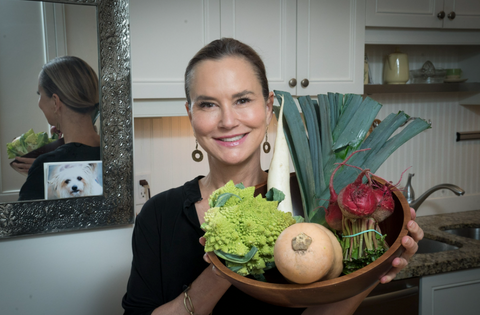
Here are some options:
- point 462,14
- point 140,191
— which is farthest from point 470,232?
point 140,191

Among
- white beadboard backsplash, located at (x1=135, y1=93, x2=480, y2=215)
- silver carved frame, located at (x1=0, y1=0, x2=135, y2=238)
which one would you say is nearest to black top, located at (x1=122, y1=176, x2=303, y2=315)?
silver carved frame, located at (x1=0, y1=0, x2=135, y2=238)

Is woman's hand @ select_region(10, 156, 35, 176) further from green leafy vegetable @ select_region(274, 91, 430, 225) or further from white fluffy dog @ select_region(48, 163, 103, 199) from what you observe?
green leafy vegetable @ select_region(274, 91, 430, 225)

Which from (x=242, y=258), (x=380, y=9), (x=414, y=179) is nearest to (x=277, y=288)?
(x=242, y=258)

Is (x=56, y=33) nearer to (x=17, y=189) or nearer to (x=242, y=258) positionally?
(x=17, y=189)

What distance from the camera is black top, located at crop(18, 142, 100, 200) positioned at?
1363mm

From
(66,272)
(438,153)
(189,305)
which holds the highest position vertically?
(438,153)

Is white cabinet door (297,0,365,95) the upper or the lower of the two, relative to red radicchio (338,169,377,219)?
upper

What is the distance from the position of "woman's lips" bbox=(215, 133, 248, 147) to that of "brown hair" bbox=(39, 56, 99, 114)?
25.7 inches

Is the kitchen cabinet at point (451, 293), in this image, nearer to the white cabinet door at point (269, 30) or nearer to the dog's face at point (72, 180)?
the white cabinet door at point (269, 30)

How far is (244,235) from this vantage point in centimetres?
64

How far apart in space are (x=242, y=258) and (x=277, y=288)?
8cm

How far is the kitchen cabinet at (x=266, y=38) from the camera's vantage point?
1658 mm

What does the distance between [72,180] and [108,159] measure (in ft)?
0.46

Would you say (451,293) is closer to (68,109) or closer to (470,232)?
(470,232)
